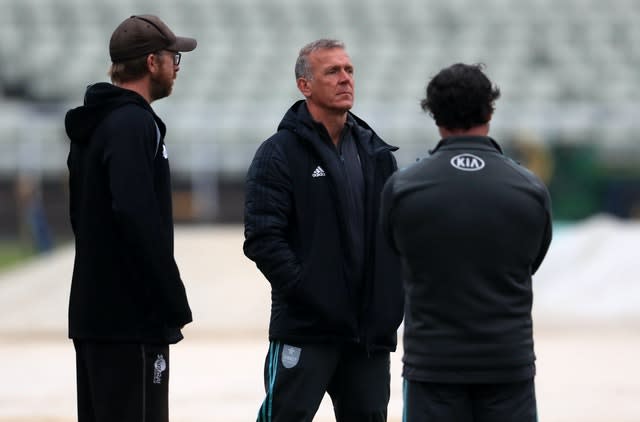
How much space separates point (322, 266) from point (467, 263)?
101cm

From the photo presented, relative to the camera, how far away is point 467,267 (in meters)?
4.16

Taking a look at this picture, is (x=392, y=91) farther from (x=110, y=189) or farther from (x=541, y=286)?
(x=110, y=189)

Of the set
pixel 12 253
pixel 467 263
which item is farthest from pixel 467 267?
pixel 12 253

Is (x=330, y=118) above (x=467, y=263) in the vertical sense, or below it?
above

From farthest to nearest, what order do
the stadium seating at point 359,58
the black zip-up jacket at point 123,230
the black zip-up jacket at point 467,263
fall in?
the stadium seating at point 359,58 < the black zip-up jacket at point 123,230 < the black zip-up jacket at point 467,263

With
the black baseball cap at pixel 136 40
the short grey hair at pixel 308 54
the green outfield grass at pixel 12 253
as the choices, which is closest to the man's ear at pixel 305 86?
the short grey hair at pixel 308 54

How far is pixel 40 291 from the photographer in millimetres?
18328

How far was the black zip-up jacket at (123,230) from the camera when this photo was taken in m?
4.68

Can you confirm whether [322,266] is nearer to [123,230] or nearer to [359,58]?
[123,230]

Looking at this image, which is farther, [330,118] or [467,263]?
[330,118]

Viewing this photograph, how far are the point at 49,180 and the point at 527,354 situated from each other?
79.9 feet

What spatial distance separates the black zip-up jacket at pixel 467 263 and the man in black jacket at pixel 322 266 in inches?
34.4

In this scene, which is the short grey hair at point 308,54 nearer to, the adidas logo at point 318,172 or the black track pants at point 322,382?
the adidas logo at point 318,172

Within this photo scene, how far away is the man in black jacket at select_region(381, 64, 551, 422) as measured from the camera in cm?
415
